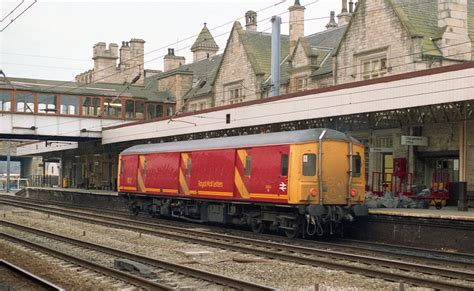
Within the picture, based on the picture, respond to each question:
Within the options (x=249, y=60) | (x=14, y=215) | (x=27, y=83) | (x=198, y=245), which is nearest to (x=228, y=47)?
(x=249, y=60)

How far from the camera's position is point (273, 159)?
1930 cm

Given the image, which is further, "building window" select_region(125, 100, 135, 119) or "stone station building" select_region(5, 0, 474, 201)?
"building window" select_region(125, 100, 135, 119)

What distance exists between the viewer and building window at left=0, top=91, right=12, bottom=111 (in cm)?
3938

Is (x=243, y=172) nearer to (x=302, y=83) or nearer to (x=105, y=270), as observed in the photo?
(x=105, y=270)

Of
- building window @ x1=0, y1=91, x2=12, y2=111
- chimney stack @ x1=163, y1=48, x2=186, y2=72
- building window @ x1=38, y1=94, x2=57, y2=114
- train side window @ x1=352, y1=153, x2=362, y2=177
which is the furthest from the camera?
chimney stack @ x1=163, y1=48, x2=186, y2=72

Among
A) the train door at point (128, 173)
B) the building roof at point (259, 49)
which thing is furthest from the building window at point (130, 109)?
the train door at point (128, 173)

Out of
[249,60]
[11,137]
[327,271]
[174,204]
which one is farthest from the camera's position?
[11,137]

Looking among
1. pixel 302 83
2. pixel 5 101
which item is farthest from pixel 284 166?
pixel 5 101

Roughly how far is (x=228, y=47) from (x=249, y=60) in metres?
2.94

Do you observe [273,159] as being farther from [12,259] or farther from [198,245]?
[12,259]

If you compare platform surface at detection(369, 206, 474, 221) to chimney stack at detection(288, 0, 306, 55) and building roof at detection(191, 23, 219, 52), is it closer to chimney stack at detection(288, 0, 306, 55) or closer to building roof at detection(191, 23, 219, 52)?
chimney stack at detection(288, 0, 306, 55)

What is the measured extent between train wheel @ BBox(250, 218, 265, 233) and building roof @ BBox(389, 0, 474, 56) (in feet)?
37.1

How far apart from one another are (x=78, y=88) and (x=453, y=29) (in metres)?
25.4

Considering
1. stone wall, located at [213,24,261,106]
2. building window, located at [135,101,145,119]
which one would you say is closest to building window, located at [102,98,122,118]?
building window, located at [135,101,145,119]
